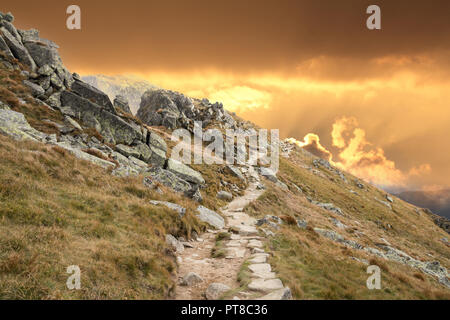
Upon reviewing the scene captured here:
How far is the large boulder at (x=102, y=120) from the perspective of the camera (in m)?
26.6

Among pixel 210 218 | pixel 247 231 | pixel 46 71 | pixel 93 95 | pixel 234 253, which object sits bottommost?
pixel 234 253

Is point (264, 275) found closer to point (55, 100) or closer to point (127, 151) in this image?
point (127, 151)

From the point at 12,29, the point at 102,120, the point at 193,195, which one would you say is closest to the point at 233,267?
the point at 193,195

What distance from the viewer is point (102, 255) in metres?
8.38

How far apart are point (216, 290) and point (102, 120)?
2542cm

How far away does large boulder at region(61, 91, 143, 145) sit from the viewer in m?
26.6

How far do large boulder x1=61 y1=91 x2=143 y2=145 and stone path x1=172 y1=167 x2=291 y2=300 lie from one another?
671 inches

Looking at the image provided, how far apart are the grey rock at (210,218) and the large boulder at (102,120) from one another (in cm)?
1411

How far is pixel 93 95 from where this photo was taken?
29.3 meters

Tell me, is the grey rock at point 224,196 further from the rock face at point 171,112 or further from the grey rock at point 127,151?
the rock face at point 171,112

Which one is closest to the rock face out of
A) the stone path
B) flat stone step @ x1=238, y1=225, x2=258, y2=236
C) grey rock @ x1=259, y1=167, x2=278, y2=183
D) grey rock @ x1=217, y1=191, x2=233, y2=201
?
grey rock @ x1=259, y1=167, x2=278, y2=183
